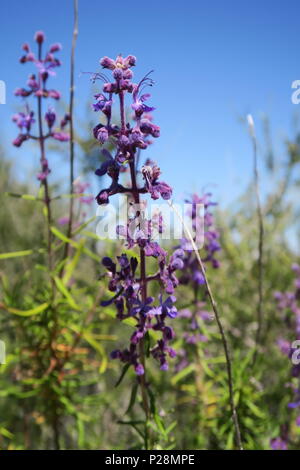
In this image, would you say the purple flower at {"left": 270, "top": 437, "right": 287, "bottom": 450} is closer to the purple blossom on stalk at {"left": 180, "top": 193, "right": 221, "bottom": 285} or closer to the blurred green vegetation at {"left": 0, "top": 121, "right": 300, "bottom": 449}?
the blurred green vegetation at {"left": 0, "top": 121, "right": 300, "bottom": 449}

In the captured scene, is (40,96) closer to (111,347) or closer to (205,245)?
(205,245)

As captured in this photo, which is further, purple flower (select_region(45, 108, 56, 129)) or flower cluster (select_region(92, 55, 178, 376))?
purple flower (select_region(45, 108, 56, 129))

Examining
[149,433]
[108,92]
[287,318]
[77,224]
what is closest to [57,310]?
[77,224]

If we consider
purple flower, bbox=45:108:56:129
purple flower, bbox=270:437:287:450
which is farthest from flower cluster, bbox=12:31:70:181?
purple flower, bbox=270:437:287:450

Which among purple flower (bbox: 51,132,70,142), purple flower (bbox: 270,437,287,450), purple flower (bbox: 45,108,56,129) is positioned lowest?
purple flower (bbox: 270,437,287,450)

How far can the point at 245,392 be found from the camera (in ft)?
6.29

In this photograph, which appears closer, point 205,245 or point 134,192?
point 134,192

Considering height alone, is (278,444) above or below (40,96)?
below

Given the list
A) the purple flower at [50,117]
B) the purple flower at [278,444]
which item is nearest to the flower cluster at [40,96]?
the purple flower at [50,117]

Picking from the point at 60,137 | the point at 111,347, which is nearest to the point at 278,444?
the point at 60,137

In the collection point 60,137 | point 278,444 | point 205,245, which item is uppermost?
point 60,137

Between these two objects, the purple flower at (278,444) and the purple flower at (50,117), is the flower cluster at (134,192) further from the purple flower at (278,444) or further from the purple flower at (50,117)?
the purple flower at (278,444)

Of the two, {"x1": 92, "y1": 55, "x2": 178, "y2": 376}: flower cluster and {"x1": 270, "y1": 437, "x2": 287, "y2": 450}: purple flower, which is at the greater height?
{"x1": 92, "y1": 55, "x2": 178, "y2": 376}: flower cluster

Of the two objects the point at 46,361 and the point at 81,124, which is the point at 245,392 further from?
the point at 81,124
